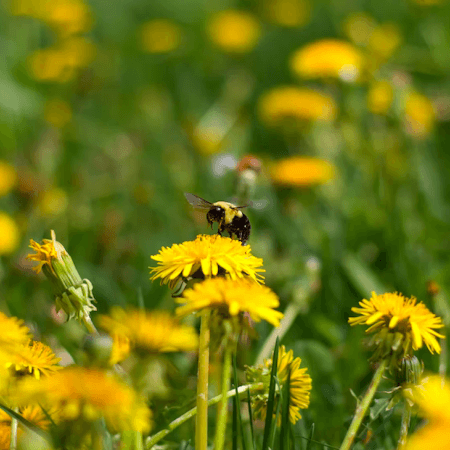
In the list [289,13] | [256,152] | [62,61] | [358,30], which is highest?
[289,13]

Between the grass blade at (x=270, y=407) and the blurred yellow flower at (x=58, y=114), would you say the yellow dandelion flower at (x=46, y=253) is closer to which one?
the grass blade at (x=270, y=407)

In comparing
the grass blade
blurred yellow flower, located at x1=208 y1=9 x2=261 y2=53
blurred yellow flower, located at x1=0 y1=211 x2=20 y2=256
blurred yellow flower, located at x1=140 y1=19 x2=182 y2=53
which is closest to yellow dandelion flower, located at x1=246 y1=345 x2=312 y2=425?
the grass blade

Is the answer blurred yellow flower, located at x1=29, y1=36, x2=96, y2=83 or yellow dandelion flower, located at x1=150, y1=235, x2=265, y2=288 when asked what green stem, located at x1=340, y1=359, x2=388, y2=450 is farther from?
blurred yellow flower, located at x1=29, y1=36, x2=96, y2=83

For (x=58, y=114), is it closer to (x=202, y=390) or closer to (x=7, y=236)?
(x=7, y=236)

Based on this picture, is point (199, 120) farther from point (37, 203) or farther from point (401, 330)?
point (401, 330)

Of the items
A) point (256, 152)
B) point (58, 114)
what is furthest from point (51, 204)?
point (256, 152)
